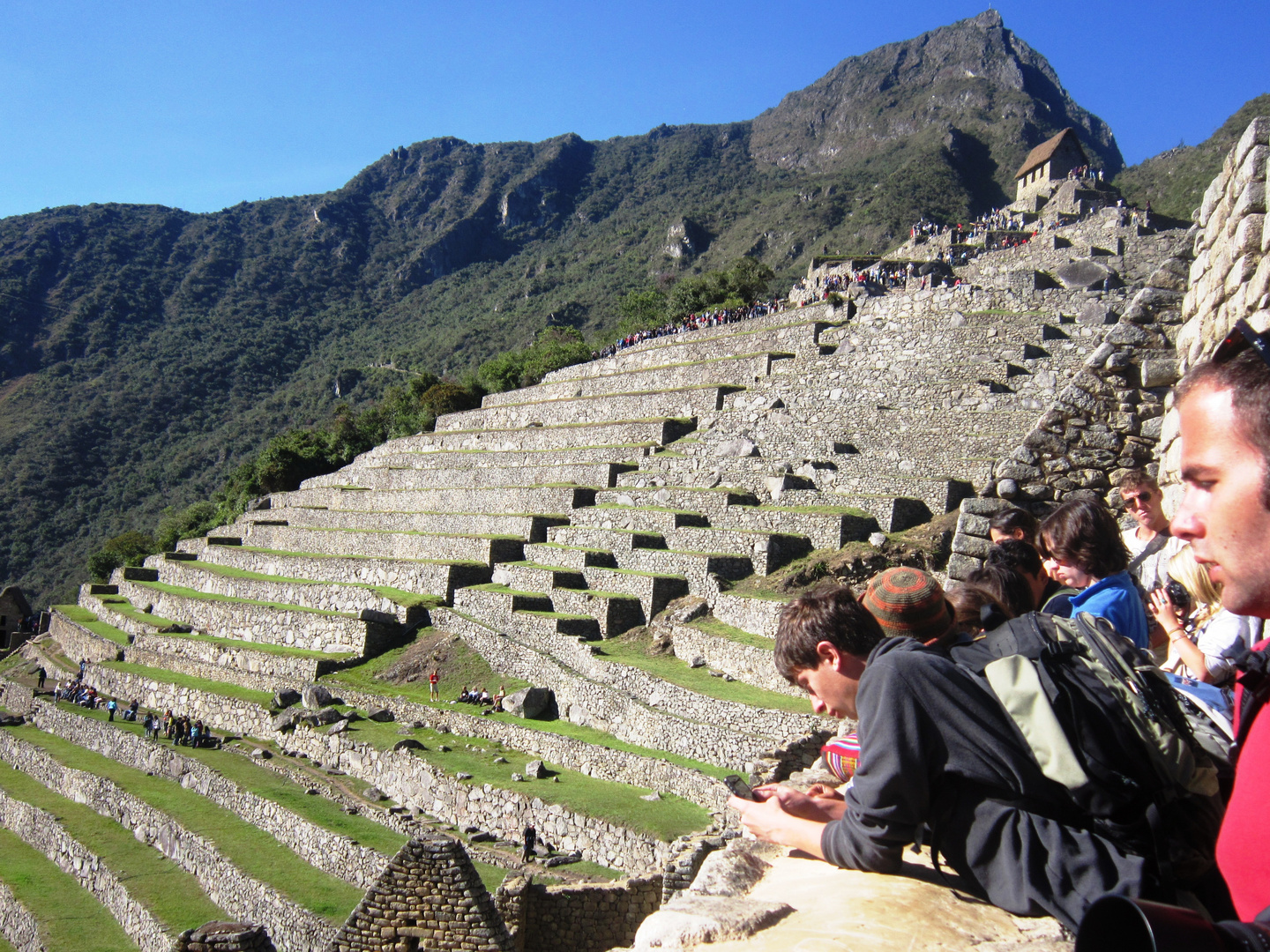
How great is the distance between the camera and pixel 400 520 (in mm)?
23172

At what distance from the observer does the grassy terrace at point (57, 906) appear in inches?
413

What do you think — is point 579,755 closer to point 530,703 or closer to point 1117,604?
point 530,703

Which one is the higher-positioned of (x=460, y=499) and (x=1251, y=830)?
(x=1251, y=830)

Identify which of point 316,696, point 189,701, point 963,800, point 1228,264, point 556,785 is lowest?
point 189,701

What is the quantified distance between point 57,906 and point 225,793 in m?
2.47

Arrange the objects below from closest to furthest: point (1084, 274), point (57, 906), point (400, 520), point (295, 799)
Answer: point (57, 906) → point (295, 799) → point (1084, 274) → point (400, 520)

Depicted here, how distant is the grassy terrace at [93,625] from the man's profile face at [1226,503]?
2561 centimetres

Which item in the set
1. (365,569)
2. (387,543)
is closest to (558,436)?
(387,543)

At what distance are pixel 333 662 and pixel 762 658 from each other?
956 centimetres

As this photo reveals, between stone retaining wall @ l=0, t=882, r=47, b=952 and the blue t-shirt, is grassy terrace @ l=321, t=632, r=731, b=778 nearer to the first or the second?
stone retaining wall @ l=0, t=882, r=47, b=952

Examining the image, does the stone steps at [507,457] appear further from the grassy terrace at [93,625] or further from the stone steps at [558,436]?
the grassy terrace at [93,625]

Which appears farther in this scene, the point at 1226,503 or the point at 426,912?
the point at 426,912

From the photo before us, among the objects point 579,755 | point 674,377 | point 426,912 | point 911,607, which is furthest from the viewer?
point 674,377

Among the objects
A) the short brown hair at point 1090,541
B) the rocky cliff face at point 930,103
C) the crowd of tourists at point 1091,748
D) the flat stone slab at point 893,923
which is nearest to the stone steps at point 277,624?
the short brown hair at point 1090,541
